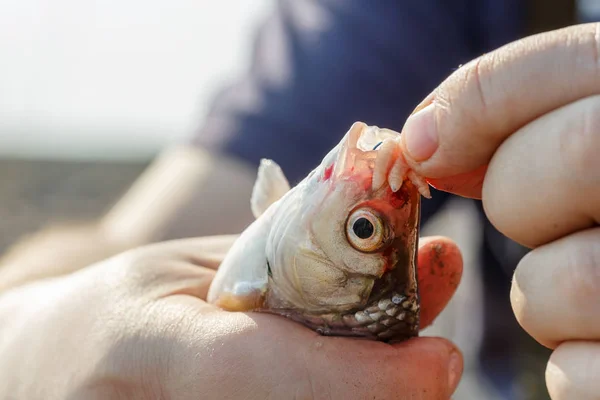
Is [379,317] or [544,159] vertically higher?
[544,159]

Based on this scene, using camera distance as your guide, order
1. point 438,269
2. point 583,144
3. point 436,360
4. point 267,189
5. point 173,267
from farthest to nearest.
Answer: point 267,189 < point 173,267 < point 438,269 < point 436,360 < point 583,144

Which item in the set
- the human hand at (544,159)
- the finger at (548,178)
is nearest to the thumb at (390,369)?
the human hand at (544,159)

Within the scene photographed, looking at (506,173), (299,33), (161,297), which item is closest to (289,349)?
(161,297)

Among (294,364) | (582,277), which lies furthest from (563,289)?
(294,364)

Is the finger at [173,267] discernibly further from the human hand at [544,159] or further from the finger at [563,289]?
the finger at [563,289]

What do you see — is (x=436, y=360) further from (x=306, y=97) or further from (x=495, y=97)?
(x=306, y=97)

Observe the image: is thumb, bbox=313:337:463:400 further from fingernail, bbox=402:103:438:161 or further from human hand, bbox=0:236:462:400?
fingernail, bbox=402:103:438:161

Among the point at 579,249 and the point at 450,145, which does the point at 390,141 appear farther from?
the point at 579,249

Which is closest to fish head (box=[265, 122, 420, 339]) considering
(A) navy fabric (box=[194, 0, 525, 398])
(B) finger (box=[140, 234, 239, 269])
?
(B) finger (box=[140, 234, 239, 269])
